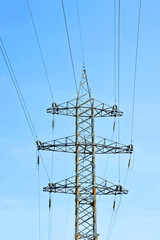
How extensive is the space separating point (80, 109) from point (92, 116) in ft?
3.38

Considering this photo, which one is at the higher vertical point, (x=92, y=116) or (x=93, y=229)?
(x=92, y=116)

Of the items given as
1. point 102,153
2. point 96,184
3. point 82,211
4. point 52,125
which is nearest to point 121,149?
point 102,153

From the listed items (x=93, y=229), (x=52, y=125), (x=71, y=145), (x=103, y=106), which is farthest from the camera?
(x=52, y=125)

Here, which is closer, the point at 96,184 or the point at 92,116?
the point at 96,184

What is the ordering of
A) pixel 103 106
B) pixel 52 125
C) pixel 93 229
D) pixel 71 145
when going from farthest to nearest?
pixel 52 125
pixel 103 106
pixel 71 145
pixel 93 229

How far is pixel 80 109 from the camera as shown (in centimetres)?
2708

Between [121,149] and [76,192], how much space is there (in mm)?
3906

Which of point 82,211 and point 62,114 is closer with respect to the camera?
point 82,211

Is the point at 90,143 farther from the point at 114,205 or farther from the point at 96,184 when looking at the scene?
the point at 114,205

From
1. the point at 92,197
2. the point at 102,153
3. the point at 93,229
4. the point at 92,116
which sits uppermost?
the point at 92,116

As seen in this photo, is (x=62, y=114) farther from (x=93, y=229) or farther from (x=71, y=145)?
(x=93, y=229)

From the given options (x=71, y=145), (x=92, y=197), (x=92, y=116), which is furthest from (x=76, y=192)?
(x=92, y=116)

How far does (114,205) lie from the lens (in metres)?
26.3

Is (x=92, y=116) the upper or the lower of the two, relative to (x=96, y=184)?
upper
